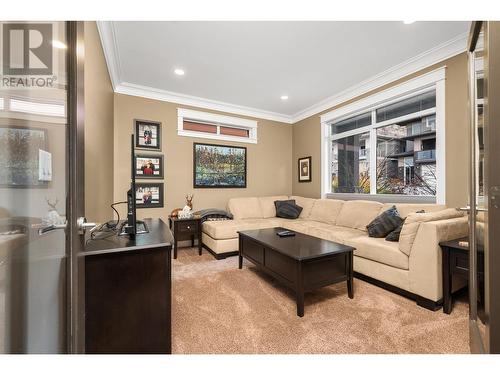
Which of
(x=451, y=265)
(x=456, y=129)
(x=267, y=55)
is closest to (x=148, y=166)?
(x=267, y=55)

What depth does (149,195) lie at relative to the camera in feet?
12.5

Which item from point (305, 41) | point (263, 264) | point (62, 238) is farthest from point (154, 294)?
point (305, 41)

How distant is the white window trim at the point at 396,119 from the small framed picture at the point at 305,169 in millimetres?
376

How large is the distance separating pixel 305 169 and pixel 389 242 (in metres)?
2.64

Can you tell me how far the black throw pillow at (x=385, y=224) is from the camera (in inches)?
106

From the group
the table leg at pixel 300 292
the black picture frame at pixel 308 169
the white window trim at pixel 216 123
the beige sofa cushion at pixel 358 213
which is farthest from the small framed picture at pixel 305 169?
the table leg at pixel 300 292

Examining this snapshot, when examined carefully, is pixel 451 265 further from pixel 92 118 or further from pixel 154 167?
pixel 154 167

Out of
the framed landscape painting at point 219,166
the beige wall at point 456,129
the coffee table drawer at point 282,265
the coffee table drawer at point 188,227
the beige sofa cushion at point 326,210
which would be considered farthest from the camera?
the framed landscape painting at point 219,166

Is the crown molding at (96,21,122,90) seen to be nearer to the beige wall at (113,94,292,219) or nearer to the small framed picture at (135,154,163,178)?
the beige wall at (113,94,292,219)

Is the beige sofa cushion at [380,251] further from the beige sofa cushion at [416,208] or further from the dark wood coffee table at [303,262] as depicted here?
the beige sofa cushion at [416,208]

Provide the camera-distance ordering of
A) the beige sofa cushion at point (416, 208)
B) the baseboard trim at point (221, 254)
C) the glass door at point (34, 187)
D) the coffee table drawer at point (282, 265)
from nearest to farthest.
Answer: the glass door at point (34, 187) → the coffee table drawer at point (282, 265) → the beige sofa cushion at point (416, 208) → the baseboard trim at point (221, 254)

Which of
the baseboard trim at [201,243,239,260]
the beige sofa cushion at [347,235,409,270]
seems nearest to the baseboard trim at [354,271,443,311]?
the beige sofa cushion at [347,235,409,270]

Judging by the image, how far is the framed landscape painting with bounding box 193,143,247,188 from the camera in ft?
13.9

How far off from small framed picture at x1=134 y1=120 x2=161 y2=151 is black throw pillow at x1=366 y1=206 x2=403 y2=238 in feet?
11.5
